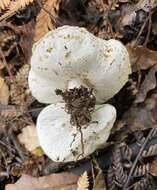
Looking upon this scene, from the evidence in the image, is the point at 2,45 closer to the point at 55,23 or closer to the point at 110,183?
the point at 55,23

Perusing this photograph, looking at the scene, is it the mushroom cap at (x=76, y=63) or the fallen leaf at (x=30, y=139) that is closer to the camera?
the mushroom cap at (x=76, y=63)

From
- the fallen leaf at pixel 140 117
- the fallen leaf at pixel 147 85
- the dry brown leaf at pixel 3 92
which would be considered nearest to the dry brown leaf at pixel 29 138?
the dry brown leaf at pixel 3 92

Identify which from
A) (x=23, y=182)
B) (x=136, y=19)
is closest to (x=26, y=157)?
(x=23, y=182)

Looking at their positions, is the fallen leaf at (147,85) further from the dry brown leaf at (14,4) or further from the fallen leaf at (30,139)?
the dry brown leaf at (14,4)

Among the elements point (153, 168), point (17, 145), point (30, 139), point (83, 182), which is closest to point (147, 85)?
point (153, 168)

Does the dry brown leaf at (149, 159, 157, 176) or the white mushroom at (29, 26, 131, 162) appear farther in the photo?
the dry brown leaf at (149, 159, 157, 176)

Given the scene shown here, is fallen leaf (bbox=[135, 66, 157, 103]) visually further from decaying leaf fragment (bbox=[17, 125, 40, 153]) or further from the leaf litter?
decaying leaf fragment (bbox=[17, 125, 40, 153])

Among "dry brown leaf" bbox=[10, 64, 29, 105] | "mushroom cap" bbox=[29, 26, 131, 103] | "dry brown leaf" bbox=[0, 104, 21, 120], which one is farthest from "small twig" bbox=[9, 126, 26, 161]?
"mushroom cap" bbox=[29, 26, 131, 103]
